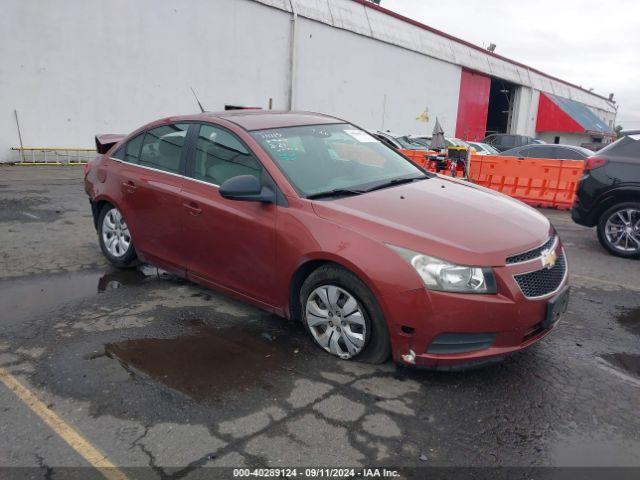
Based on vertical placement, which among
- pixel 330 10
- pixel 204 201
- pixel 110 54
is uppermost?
pixel 330 10

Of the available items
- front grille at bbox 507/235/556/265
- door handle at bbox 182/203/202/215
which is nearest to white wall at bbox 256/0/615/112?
door handle at bbox 182/203/202/215

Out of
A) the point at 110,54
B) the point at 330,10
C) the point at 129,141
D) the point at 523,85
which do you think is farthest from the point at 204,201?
the point at 523,85

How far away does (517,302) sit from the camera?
3070mm

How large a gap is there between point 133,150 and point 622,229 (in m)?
6.07

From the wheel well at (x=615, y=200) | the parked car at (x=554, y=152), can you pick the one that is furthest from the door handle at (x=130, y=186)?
the parked car at (x=554, y=152)

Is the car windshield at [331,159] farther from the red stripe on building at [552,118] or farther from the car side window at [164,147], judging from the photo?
the red stripe on building at [552,118]

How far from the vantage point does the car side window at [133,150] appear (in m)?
5.02

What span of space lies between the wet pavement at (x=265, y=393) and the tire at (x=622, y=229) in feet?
7.47

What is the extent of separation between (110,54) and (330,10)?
406 inches

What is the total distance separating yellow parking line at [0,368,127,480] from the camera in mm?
2469

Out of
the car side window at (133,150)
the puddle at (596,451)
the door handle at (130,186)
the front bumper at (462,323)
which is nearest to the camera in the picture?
the puddle at (596,451)

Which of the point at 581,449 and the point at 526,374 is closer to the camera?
the point at 581,449

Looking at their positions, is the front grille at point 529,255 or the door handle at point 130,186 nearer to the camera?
the front grille at point 529,255

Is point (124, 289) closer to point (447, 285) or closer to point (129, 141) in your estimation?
point (129, 141)
